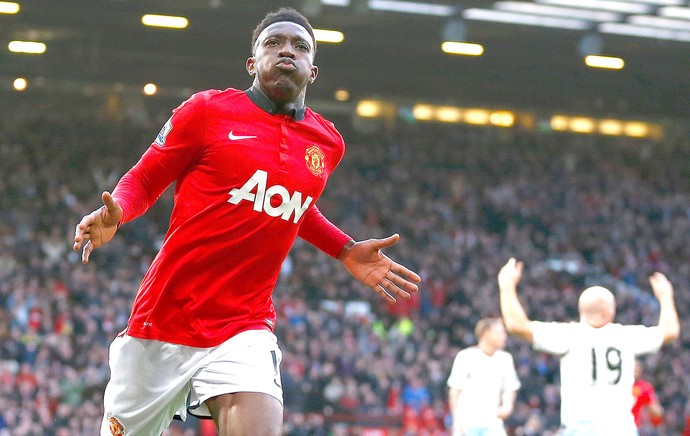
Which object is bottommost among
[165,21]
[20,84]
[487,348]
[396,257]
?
[487,348]

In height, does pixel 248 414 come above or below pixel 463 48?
below

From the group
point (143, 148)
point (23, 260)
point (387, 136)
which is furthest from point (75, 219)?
point (387, 136)

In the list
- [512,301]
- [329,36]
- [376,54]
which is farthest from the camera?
[376,54]

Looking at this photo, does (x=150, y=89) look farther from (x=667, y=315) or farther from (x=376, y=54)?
(x=667, y=315)

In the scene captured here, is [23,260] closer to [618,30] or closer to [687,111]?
[618,30]

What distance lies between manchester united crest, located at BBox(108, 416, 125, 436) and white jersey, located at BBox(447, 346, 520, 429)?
6.36 m

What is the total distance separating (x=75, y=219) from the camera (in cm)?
2325

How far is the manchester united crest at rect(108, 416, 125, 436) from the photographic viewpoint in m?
4.64

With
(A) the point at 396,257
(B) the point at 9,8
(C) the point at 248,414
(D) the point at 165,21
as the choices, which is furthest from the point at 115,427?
(A) the point at 396,257

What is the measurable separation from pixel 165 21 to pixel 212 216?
799 inches

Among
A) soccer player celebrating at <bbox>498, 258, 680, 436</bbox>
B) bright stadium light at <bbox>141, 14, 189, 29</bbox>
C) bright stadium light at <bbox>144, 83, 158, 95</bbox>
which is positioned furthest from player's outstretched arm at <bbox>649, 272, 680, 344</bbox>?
bright stadium light at <bbox>144, 83, 158, 95</bbox>

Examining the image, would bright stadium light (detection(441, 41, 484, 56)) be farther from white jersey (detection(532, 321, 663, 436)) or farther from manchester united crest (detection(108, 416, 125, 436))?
manchester united crest (detection(108, 416, 125, 436))

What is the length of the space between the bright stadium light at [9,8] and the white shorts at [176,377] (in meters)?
19.0

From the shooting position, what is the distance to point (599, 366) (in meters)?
7.44
